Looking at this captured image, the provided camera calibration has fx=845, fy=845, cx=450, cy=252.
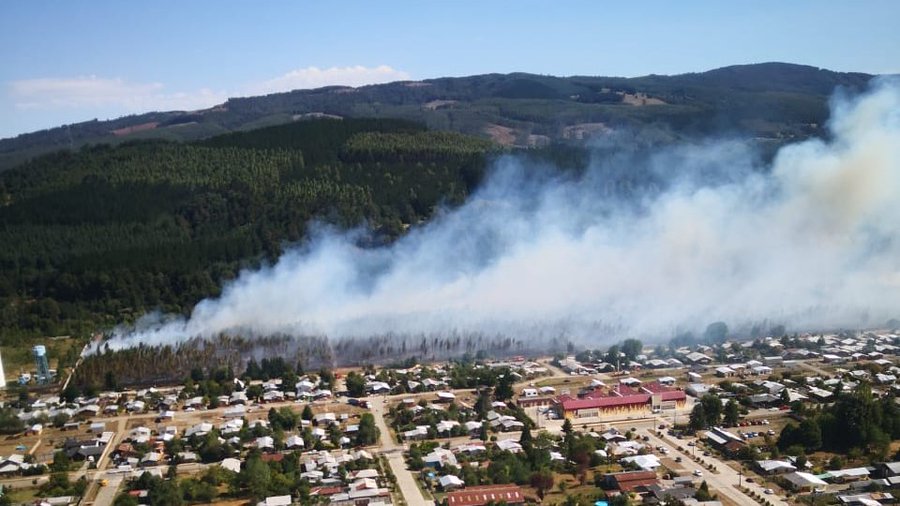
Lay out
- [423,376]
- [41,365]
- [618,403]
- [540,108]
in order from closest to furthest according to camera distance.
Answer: [618,403], [41,365], [423,376], [540,108]

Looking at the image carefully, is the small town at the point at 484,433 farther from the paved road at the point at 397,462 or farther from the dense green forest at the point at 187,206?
the dense green forest at the point at 187,206

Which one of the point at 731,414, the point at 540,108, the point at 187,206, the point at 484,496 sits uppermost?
the point at 540,108

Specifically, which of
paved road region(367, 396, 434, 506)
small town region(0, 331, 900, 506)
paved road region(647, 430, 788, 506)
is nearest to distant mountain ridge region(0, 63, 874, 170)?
small town region(0, 331, 900, 506)

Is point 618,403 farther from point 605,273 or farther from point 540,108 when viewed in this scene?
point 540,108

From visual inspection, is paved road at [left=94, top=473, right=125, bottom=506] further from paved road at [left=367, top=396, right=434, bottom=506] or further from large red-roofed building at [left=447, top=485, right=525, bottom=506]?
large red-roofed building at [left=447, top=485, right=525, bottom=506]

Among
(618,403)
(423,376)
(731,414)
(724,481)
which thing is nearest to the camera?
(724,481)

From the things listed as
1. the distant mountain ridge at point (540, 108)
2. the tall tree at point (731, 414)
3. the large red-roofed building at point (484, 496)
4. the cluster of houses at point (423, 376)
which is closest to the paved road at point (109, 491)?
A: the large red-roofed building at point (484, 496)

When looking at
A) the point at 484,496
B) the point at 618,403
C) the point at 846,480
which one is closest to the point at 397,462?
the point at 484,496
